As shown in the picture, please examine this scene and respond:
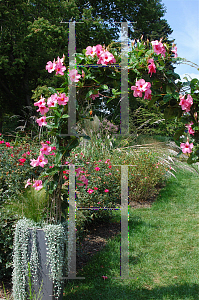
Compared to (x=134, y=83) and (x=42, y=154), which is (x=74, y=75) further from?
(x=42, y=154)

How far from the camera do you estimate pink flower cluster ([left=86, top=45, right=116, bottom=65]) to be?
1773mm

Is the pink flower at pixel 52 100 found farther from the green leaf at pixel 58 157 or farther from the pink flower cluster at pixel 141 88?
the pink flower cluster at pixel 141 88

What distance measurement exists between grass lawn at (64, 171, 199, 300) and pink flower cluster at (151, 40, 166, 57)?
6.71ft

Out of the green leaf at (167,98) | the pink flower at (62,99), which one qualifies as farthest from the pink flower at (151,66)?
the pink flower at (62,99)

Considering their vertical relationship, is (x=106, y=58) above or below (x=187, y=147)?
above

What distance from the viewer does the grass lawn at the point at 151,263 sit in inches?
92.3

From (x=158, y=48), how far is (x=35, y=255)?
179 centimetres

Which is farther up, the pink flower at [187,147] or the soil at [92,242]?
the pink flower at [187,147]

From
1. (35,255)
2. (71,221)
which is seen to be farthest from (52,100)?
(35,255)

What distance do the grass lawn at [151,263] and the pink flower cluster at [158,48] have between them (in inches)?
80.5

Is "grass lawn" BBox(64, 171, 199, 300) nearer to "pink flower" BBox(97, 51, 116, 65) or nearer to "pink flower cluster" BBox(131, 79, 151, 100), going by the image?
"pink flower cluster" BBox(131, 79, 151, 100)

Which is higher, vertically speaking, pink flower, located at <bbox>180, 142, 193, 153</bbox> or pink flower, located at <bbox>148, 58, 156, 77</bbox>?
pink flower, located at <bbox>148, 58, 156, 77</bbox>

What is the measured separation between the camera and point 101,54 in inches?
70.1

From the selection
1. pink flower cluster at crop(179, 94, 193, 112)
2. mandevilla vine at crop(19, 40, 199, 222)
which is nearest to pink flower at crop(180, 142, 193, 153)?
mandevilla vine at crop(19, 40, 199, 222)
